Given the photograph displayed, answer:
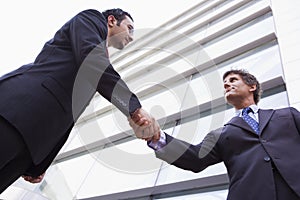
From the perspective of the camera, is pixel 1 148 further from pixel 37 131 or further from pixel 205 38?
pixel 205 38

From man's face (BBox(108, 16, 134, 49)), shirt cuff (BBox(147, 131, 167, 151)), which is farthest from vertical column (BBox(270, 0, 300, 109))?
man's face (BBox(108, 16, 134, 49))

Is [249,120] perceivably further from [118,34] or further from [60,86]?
[60,86]

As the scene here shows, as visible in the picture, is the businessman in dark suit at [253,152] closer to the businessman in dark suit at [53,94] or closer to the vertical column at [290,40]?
the businessman in dark suit at [53,94]

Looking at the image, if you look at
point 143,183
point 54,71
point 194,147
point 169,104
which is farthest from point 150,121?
point 169,104

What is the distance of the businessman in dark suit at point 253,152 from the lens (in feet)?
4.39

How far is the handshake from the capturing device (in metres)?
1.37

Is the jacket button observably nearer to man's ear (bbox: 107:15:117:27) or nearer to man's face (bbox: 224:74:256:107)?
man's face (bbox: 224:74:256:107)

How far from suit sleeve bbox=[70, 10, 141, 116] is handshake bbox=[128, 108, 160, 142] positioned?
0.05 m

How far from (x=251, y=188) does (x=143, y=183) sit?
2.28 meters

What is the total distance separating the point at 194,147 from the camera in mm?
1760

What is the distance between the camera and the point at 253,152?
59.4 inches

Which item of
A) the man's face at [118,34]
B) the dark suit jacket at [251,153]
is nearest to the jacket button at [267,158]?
the dark suit jacket at [251,153]

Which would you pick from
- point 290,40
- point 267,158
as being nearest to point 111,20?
point 267,158

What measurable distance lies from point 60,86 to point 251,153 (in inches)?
41.0
